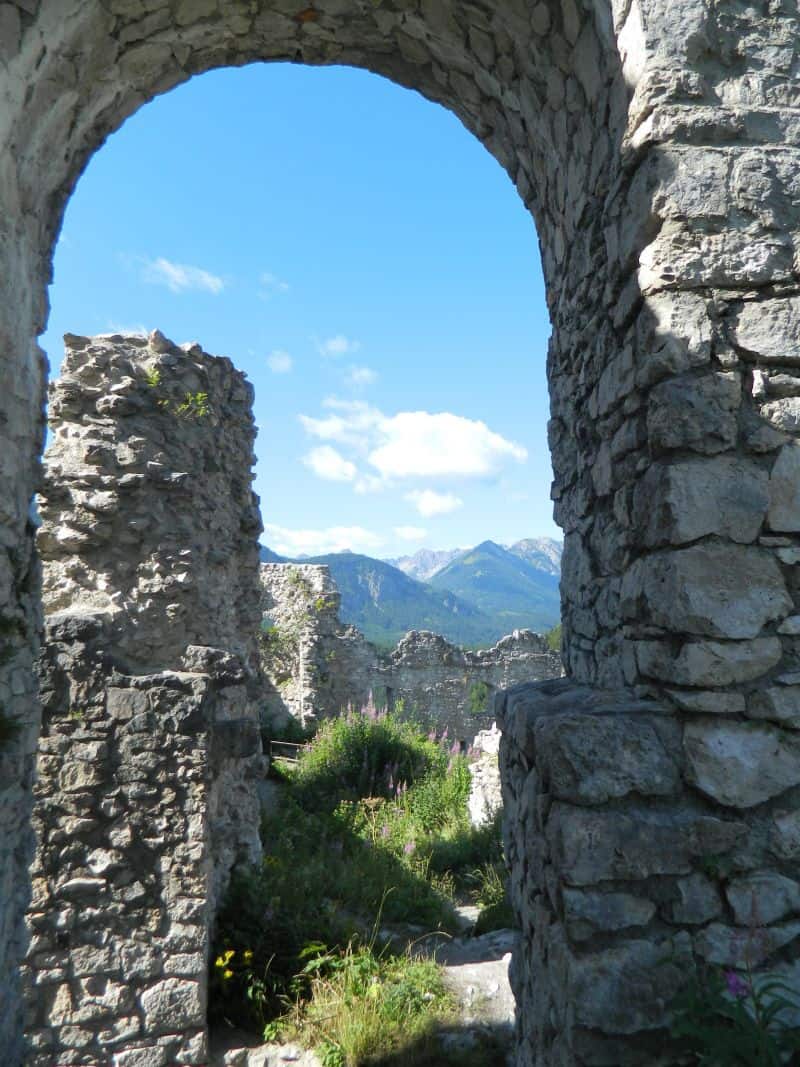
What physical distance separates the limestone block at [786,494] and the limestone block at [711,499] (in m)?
0.03

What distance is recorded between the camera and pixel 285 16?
127 inches

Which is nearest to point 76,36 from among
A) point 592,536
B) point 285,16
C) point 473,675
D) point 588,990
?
point 285,16

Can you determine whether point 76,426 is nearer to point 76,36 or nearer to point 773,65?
point 76,36

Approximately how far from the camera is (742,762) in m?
1.90

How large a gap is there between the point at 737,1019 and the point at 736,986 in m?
0.11

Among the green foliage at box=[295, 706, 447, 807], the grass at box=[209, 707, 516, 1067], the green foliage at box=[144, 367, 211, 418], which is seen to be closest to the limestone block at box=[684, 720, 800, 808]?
the grass at box=[209, 707, 516, 1067]

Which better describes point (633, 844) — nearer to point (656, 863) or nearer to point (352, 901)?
point (656, 863)

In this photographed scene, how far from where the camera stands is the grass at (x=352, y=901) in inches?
166

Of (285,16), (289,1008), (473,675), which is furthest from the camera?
(473,675)

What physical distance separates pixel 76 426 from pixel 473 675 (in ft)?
48.3

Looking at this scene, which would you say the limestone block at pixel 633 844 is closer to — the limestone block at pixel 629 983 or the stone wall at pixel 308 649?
the limestone block at pixel 629 983

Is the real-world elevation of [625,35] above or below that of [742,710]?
above

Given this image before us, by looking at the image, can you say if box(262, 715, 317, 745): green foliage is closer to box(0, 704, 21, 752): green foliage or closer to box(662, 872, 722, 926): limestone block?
box(0, 704, 21, 752): green foliage

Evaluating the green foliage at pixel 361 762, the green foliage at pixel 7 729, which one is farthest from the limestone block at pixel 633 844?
the green foliage at pixel 361 762
